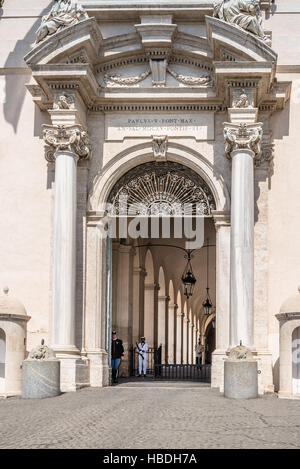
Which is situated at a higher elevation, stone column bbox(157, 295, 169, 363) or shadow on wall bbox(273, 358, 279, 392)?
stone column bbox(157, 295, 169, 363)

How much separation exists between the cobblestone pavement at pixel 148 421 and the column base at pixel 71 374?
0.76m

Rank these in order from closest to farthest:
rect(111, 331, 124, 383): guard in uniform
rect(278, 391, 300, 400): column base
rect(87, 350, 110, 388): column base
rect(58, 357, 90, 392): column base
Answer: rect(278, 391, 300, 400): column base, rect(58, 357, 90, 392): column base, rect(87, 350, 110, 388): column base, rect(111, 331, 124, 383): guard in uniform

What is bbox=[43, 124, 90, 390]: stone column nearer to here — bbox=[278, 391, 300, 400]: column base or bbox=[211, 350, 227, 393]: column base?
bbox=[211, 350, 227, 393]: column base

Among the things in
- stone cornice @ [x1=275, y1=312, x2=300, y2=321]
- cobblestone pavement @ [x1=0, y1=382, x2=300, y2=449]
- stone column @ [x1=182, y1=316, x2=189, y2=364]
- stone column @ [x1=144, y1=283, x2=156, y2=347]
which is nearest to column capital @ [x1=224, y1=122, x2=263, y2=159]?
stone cornice @ [x1=275, y1=312, x2=300, y2=321]

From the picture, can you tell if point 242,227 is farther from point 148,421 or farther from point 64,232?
point 148,421

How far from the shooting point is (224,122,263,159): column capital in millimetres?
16750

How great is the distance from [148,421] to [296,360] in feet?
18.1

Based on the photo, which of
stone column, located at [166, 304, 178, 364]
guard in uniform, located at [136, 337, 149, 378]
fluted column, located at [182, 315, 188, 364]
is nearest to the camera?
guard in uniform, located at [136, 337, 149, 378]

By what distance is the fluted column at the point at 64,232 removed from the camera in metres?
16.5

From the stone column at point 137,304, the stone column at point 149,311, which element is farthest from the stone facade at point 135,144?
the stone column at point 149,311

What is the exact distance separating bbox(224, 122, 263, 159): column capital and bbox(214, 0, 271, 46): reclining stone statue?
5.56 ft

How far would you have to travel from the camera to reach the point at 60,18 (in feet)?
56.3
